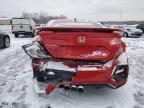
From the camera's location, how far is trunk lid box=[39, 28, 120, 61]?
3666mm

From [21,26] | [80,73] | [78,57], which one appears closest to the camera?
[80,73]

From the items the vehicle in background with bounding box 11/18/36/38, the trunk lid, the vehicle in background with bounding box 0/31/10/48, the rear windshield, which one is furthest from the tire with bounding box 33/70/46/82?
the rear windshield

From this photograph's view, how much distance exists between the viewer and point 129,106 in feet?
12.5

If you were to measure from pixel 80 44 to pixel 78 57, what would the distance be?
0.71 ft

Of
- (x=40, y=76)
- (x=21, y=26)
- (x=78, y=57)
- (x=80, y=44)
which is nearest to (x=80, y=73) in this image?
(x=78, y=57)

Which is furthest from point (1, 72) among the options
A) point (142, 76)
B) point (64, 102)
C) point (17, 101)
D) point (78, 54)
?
point (142, 76)

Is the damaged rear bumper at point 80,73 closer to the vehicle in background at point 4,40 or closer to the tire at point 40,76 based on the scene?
the tire at point 40,76

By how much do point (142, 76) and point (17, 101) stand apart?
3175 mm

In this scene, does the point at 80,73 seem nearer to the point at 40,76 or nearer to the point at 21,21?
the point at 40,76

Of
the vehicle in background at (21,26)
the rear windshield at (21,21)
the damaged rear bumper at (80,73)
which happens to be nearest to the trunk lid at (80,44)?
the damaged rear bumper at (80,73)

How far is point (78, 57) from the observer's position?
3.65 metres

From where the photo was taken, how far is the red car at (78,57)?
11.7 feet

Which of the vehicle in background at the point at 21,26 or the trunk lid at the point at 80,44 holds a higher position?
the trunk lid at the point at 80,44

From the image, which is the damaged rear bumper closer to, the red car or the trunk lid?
the red car
